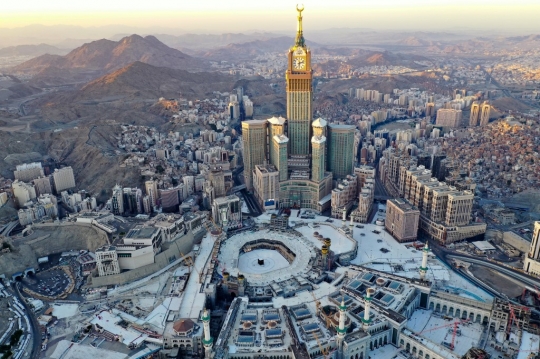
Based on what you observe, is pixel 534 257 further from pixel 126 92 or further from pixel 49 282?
pixel 126 92

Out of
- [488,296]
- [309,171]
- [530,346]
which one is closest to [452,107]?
[309,171]

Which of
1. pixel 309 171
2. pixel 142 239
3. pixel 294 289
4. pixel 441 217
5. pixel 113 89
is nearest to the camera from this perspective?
pixel 294 289

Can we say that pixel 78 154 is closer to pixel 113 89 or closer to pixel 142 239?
pixel 142 239

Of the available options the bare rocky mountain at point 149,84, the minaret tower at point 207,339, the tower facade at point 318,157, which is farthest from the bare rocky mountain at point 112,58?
the minaret tower at point 207,339

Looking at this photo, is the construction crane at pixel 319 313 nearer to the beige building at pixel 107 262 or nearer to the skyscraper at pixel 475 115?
the beige building at pixel 107 262

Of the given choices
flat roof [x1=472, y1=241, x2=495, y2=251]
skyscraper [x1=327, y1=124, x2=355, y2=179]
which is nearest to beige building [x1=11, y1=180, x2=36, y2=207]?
skyscraper [x1=327, y1=124, x2=355, y2=179]

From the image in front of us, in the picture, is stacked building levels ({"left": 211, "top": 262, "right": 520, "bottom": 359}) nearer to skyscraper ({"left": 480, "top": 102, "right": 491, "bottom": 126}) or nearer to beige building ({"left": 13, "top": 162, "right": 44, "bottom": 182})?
beige building ({"left": 13, "top": 162, "right": 44, "bottom": 182})
